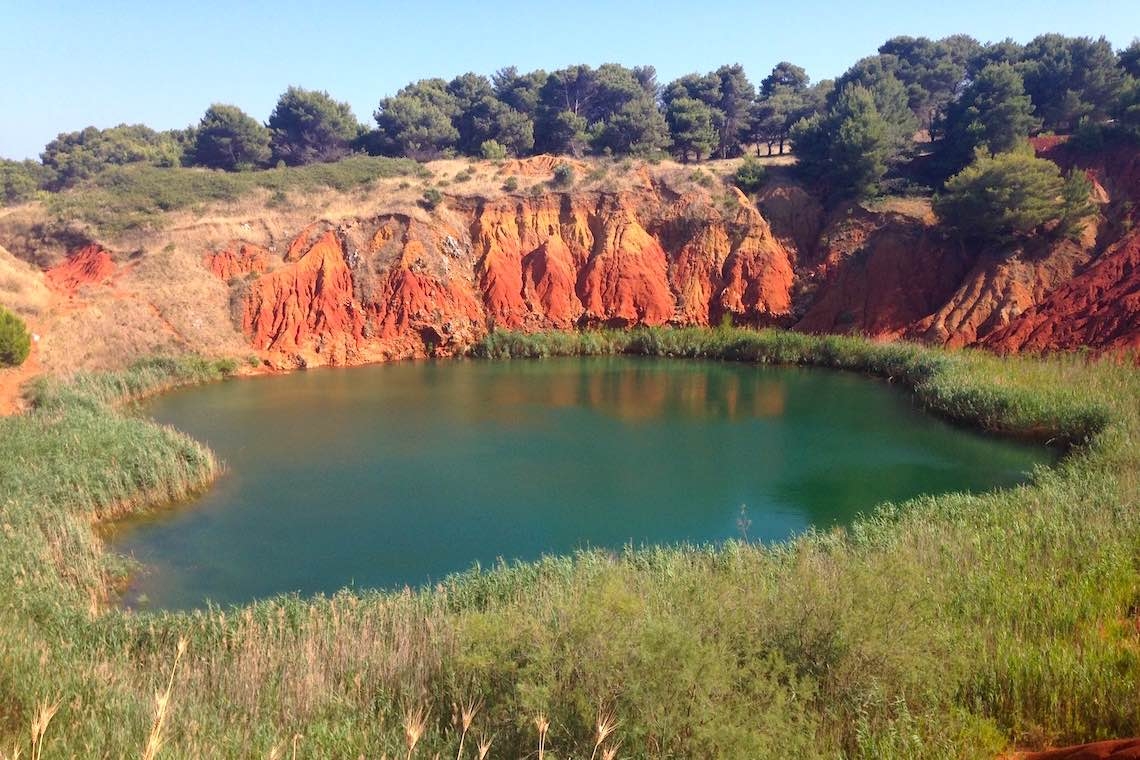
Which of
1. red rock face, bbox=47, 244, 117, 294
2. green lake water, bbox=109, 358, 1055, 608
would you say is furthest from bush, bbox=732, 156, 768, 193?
red rock face, bbox=47, 244, 117, 294

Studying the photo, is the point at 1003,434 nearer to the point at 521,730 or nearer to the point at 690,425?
the point at 690,425

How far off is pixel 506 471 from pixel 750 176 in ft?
87.7

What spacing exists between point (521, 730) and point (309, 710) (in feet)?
6.39

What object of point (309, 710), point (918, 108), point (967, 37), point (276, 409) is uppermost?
point (967, 37)

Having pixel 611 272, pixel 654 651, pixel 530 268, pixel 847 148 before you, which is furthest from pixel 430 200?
pixel 654 651

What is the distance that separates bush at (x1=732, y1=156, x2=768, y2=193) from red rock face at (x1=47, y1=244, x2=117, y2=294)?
2798cm

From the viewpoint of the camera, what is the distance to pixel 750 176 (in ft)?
127

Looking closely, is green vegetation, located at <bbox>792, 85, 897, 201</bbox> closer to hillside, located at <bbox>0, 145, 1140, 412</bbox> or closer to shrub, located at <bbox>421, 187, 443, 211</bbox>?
hillside, located at <bbox>0, 145, 1140, 412</bbox>

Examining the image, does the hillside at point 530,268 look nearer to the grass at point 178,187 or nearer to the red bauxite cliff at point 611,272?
the red bauxite cliff at point 611,272

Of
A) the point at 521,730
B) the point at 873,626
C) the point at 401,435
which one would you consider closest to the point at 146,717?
the point at 521,730

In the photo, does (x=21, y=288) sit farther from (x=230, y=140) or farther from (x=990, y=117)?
(x=990, y=117)

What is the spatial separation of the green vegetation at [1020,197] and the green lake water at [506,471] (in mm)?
9444

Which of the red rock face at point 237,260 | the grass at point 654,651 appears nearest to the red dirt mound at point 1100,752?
the grass at point 654,651

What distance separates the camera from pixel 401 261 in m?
34.8
